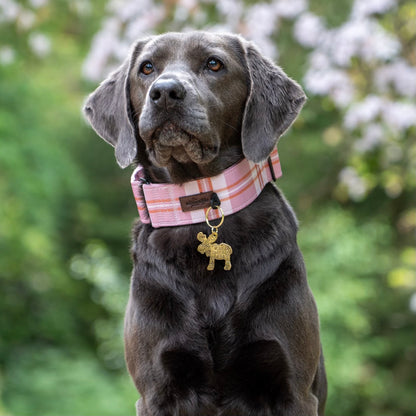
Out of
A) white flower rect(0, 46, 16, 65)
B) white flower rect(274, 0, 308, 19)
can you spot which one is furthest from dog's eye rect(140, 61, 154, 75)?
white flower rect(0, 46, 16, 65)

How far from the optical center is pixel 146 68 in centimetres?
301

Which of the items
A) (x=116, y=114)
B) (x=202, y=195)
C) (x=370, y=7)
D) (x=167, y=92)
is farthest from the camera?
(x=370, y=7)

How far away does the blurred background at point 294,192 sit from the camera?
22.3ft

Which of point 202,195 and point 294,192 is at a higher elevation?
point 202,195

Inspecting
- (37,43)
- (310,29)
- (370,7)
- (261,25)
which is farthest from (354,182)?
(37,43)

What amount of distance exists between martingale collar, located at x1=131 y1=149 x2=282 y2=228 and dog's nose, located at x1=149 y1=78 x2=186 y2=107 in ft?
1.02

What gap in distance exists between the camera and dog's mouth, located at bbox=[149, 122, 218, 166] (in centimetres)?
279

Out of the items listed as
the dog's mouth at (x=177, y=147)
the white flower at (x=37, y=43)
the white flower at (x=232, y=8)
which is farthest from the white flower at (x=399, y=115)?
the white flower at (x=37, y=43)

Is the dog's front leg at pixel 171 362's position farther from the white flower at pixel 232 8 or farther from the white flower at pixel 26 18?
the white flower at pixel 26 18

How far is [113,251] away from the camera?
45.0ft

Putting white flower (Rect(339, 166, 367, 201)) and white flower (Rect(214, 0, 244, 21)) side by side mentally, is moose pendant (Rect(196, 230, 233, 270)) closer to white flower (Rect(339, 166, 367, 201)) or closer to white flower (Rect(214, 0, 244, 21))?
white flower (Rect(214, 0, 244, 21))

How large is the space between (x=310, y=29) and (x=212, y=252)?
4.50 m

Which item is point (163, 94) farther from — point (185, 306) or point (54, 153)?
point (54, 153)

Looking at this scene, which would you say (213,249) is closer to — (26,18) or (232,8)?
(232,8)
